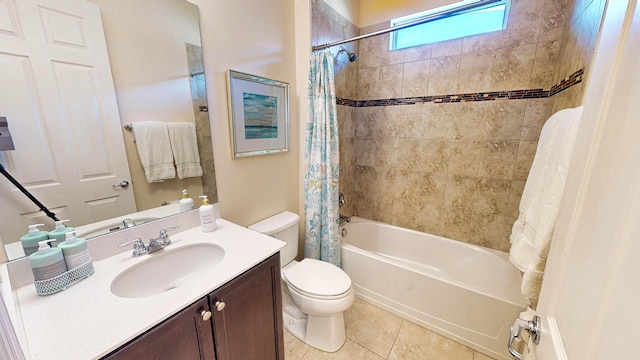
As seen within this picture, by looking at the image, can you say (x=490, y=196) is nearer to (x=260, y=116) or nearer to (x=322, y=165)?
(x=322, y=165)

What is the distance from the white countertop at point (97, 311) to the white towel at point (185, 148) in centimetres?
47

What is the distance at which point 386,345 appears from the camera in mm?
1595

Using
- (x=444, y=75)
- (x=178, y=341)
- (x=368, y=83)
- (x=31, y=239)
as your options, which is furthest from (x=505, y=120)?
(x=31, y=239)

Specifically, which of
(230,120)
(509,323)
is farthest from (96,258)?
(509,323)

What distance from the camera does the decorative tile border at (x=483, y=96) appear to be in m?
1.33

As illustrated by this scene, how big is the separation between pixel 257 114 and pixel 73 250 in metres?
1.12

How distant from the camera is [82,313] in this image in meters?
0.71

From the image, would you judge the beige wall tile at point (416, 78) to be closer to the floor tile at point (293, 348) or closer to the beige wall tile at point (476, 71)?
the beige wall tile at point (476, 71)

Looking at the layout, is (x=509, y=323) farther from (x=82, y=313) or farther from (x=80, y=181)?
(x=80, y=181)

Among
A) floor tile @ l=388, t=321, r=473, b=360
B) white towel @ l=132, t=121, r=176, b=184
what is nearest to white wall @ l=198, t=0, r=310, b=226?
white towel @ l=132, t=121, r=176, b=184

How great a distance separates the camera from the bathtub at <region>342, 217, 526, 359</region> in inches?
59.0

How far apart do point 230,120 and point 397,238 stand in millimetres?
1911

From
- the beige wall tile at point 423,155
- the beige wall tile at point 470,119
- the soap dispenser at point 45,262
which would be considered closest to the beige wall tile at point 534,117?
the beige wall tile at point 470,119

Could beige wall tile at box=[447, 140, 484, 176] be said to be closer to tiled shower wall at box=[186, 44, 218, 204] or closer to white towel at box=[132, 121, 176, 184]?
tiled shower wall at box=[186, 44, 218, 204]
